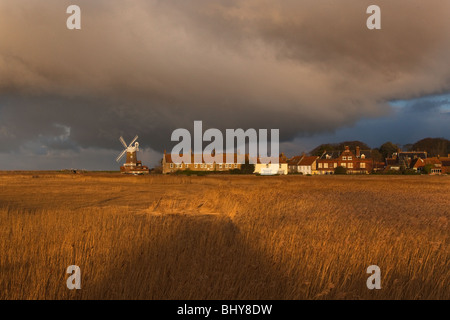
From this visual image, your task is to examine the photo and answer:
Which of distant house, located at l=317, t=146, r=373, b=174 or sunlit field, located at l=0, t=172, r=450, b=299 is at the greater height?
distant house, located at l=317, t=146, r=373, b=174

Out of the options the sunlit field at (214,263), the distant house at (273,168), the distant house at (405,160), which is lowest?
the sunlit field at (214,263)

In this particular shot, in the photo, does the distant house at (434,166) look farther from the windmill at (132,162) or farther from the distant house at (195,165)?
the windmill at (132,162)

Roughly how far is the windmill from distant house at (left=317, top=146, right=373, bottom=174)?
188 ft

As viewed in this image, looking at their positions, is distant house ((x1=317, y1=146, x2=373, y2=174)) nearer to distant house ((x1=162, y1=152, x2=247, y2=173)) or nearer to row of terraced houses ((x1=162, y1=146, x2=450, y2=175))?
row of terraced houses ((x1=162, y1=146, x2=450, y2=175))

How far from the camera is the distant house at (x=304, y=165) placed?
122688 millimetres

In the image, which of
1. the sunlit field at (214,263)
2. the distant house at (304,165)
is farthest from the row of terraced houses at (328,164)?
the sunlit field at (214,263)

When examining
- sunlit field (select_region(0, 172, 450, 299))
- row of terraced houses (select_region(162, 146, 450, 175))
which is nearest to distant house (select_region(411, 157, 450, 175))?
row of terraced houses (select_region(162, 146, 450, 175))

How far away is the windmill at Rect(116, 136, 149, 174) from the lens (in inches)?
4884

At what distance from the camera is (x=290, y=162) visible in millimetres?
134250

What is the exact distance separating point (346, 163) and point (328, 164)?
5.51 m

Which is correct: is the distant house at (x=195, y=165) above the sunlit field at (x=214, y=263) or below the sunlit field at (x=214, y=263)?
above

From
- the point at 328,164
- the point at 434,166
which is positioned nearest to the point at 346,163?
the point at 328,164

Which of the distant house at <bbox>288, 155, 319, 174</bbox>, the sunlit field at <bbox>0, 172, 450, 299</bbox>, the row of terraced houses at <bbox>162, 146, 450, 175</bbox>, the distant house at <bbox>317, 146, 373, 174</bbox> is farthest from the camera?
the distant house at <bbox>288, 155, 319, 174</bbox>
